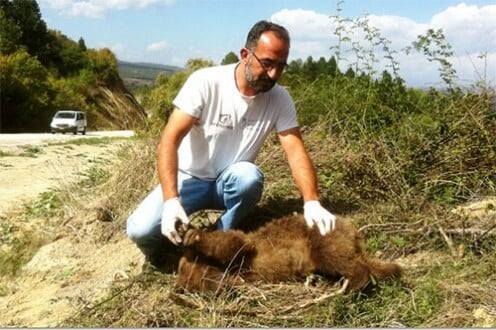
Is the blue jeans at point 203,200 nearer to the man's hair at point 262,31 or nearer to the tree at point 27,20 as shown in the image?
the man's hair at point 262,31

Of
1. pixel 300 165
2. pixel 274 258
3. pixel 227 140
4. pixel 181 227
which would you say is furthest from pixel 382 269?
pixel 227 140

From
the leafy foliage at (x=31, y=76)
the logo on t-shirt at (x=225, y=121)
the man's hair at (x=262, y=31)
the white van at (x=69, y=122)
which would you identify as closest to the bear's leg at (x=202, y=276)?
the logo on t-shirt at (x=225, y=121)

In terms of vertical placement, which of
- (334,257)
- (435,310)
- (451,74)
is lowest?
(435,310)

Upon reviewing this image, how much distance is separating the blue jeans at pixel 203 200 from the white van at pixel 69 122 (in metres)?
15.7

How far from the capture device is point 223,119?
3.69m

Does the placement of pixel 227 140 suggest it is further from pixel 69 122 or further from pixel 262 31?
pixel 69 122

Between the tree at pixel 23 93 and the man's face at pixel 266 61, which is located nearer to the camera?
the man's face at pixel 266 61

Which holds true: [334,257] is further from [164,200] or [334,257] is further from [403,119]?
[403,119]

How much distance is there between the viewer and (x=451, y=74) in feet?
16.6

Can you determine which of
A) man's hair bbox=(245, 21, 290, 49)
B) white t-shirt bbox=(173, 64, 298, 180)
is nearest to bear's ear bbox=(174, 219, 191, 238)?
white t-shirt bbox=(173, 64, 298, 180)

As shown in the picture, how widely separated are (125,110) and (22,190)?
1357mm

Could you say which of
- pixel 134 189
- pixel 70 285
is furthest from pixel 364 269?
pixel 134 189

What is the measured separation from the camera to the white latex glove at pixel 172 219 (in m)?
3.22

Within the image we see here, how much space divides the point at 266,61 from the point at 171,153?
2.42 ft
